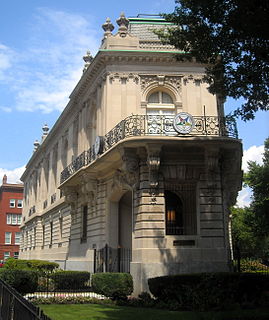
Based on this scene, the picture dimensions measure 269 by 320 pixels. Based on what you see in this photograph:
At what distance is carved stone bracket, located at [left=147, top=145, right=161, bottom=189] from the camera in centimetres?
1872

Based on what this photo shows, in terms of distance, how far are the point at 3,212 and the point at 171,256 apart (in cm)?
6651

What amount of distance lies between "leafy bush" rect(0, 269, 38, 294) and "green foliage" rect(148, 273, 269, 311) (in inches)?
233

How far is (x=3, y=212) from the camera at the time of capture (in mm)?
79062

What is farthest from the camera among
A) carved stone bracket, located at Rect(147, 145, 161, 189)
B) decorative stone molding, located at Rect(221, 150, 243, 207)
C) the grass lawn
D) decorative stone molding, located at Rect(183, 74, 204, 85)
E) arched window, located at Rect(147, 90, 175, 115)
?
decorative stone molding, located at Rect(183, 74, 204, 85)

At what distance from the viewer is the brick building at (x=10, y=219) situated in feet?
252

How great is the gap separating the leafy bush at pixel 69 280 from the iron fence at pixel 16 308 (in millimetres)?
10885

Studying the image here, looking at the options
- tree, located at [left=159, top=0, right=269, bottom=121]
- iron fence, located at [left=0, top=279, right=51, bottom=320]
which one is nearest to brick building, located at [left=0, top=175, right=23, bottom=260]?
tree, located at [left=159, top=0, right=269, bottom=121]

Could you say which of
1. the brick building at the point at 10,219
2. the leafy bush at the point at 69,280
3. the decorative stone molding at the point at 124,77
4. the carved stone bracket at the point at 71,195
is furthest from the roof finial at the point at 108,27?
the brick building at the point at 10,219

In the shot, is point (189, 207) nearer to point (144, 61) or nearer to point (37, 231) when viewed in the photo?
point (144, 61)

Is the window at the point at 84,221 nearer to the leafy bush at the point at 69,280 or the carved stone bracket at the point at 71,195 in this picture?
the carved stone bracket at the point at 71,195

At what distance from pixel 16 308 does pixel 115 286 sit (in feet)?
34.9

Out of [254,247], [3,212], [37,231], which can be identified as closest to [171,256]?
[37,231]

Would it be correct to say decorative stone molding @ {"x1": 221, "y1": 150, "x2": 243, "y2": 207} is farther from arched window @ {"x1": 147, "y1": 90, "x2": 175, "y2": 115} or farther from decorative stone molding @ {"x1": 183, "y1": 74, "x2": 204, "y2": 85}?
decorative stone molding @ {"x1": 183, "y1": 74, "x2": 204, "y2": 85}

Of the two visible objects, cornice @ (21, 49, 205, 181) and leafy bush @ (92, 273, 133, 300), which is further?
cornice @ (21, 49, 205, 181)
